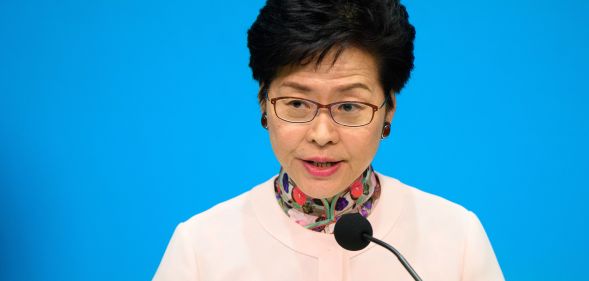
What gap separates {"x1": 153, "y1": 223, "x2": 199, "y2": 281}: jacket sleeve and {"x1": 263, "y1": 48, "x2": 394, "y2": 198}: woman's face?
25 cm

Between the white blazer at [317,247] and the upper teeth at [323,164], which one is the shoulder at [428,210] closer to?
the white blazer at [317,247]

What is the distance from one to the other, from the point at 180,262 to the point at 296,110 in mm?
368

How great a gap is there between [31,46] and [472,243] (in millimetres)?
1163

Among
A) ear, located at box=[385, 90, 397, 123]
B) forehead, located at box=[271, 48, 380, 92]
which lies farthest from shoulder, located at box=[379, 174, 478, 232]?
forehead, located at box=[271, 48, 380, 92]

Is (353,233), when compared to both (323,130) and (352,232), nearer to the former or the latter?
(352,232)

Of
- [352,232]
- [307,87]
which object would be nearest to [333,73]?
[307,87]

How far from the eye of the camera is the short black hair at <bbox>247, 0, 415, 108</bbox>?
1.09 meters

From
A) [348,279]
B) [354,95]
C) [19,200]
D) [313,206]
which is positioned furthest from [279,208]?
[19,200]

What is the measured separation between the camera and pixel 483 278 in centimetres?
128

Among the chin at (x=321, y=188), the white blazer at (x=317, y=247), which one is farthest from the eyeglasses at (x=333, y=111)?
the white blazer at (x=317, y=247)

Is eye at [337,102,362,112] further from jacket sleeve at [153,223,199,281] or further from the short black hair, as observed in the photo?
jacket sleeve at [153,223,199,281]

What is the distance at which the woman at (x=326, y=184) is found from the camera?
3.64ft

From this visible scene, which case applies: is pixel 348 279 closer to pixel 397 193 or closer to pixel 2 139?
pixel 397 193

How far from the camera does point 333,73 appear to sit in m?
1.11
